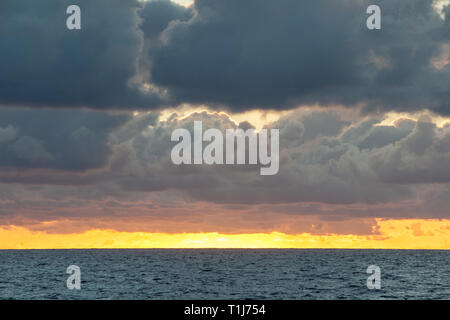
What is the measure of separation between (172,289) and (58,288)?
14501 millimetres

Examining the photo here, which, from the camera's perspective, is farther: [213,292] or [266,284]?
[266,284]

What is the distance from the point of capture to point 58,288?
7694 centimetres
